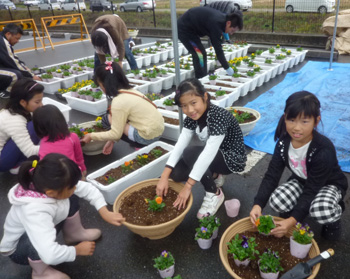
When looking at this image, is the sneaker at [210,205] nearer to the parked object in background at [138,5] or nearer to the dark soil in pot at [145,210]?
the dark soil in pot at [145,210]

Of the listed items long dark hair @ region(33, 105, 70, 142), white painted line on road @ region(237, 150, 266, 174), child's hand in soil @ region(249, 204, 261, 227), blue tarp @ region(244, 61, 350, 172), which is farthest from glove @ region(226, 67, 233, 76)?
child's hand in soil @ region(249, 204, 261, 227)

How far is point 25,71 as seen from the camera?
4762 mm

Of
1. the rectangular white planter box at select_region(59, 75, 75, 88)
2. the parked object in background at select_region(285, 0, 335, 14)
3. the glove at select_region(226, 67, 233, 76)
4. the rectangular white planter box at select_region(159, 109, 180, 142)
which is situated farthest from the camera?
the parked object in background at select_region(285, 0, 335, 14)

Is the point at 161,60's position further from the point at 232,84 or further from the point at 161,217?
the point at 161,217

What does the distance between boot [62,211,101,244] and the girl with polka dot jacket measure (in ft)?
1.96

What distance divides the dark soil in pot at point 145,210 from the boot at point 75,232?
296 mm

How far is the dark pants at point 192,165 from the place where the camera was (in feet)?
7.26

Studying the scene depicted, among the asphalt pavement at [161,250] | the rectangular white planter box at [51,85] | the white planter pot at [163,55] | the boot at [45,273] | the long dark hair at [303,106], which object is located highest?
the long dark hair at [303,106]

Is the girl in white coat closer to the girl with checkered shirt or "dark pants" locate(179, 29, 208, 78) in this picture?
the girl with checkered shirt

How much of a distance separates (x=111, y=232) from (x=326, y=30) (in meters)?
7.21

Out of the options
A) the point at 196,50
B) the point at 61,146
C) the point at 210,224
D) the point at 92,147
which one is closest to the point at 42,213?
the point at 61,146

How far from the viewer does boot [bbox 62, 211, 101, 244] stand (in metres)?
1.97

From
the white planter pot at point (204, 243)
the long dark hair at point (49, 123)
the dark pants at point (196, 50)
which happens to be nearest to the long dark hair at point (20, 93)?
the long dark hair at point (49, 123)

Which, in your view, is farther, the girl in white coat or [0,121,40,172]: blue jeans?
[0,121,40,172]: blue jeans
